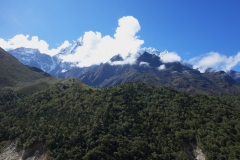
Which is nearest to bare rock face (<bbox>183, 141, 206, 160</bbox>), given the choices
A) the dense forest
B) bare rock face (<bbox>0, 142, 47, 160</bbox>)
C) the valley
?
the valley

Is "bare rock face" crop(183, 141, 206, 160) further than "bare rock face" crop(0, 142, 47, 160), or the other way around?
"bare rock face" crop(183, 141, 206, 160)

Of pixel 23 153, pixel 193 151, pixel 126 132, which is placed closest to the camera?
pixel 23 153

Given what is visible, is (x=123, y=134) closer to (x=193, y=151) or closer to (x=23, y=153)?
(x=193, y=151)

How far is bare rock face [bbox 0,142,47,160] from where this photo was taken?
14782cm

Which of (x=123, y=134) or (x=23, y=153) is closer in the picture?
(x=23, y=153)

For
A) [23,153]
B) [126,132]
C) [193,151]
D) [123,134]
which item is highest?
[126,132]

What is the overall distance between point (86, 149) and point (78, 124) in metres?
30.0

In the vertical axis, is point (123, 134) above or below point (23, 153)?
above

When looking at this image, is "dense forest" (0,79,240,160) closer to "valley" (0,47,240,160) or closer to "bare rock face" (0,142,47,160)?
"valley" (0,47,240,160)

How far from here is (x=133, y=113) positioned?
19762cm

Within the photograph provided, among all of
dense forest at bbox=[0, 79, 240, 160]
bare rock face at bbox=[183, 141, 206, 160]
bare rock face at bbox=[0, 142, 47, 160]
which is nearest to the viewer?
bare rock face at bbox=[0, 142, 47, 160]

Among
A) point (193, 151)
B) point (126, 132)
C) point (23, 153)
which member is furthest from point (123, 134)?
point (23, 153)

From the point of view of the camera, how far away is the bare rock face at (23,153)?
148 m

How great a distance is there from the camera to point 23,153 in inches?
5945
